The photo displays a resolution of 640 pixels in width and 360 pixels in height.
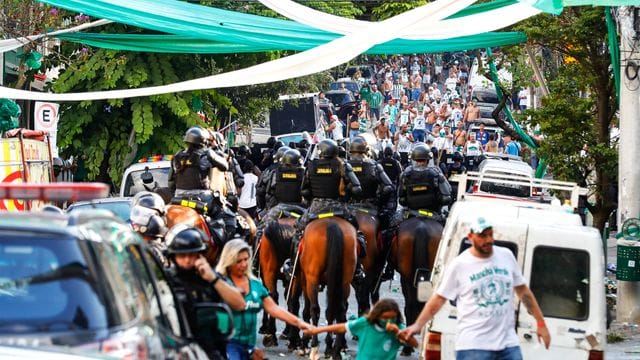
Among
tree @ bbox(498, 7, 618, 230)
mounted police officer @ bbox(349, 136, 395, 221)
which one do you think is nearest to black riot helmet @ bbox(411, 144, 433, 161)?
mounted police officer @ bbox(349, 136, 395, 221)

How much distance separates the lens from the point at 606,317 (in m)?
11.5

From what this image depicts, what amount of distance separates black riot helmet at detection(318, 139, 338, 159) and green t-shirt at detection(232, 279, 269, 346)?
21.5 ft

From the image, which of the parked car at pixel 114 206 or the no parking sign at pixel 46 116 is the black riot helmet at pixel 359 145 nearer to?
the parked car at pixel 114 206

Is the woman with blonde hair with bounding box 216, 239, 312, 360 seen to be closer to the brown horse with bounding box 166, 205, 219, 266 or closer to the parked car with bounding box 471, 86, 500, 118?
the brown horse with bounding box 166, 205, 219, 266

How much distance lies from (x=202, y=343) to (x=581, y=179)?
1293 cm

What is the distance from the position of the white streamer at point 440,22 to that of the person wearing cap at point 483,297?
695 centimetres

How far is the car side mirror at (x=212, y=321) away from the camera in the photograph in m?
8.13

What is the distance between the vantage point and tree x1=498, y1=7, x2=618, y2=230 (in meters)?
21.0

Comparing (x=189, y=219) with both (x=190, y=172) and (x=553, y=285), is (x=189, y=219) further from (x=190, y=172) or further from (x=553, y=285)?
(x=553, y=285)

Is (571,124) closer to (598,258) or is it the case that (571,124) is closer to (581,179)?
(581,179)

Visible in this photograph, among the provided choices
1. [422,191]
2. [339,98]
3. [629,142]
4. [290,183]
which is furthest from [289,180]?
[339,98]

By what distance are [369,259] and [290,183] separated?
1.66 metres

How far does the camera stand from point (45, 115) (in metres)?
25.4

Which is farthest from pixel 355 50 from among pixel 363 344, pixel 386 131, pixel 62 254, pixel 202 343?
pixel 386 131
